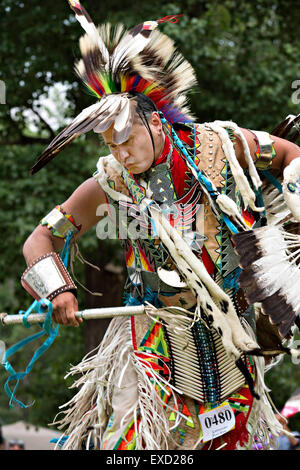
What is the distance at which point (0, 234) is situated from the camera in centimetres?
761

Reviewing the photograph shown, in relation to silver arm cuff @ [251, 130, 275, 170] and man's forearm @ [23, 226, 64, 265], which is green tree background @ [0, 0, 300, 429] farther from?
silver arm cuff @ [251, 130, 275, 170]

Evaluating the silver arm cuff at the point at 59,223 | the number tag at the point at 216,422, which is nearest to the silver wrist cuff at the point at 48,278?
the silver arm cuff at the point at 59,223

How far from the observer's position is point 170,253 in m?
2.96

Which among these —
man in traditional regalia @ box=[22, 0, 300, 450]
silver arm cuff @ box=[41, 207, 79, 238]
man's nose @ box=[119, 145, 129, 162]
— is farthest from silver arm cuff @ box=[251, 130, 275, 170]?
silver arm cuff @ box=[41, 207, 79, 238]

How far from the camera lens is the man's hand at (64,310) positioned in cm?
295

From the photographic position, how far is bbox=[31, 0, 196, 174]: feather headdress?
9.52ft

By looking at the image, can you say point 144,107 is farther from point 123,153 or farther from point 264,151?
point 264,151

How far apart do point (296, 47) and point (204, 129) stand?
5.35 metres

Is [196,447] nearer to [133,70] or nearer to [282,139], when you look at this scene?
[282,139]

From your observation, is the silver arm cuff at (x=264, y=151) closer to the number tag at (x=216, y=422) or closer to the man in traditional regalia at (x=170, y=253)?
the man in traditional regalia at (x=170, y=253)

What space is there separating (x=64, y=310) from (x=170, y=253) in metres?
0.46

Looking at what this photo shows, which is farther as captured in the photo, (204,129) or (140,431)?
(204,129)
